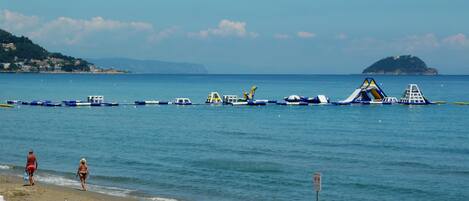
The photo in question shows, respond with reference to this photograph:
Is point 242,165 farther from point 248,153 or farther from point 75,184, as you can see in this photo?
point 75,184

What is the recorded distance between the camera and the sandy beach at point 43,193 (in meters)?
24.3

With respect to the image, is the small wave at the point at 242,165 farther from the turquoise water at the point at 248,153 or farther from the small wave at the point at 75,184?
the small wave at the point at 75,184

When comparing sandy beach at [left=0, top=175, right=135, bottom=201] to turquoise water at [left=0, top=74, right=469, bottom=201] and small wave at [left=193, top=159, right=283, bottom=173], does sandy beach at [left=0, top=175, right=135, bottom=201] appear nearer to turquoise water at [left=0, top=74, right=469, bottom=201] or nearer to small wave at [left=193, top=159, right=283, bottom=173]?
turquoise water at [left=0, top=74, right=469, bottom=201]

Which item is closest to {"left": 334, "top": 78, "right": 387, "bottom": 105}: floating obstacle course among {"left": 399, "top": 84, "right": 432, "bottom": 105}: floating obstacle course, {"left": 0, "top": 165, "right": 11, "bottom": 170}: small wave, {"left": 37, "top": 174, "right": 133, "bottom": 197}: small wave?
{"left": 399, "top": 84, "right": 432, "bottom": 105}: floating obstacle course

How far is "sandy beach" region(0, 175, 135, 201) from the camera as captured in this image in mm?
24278

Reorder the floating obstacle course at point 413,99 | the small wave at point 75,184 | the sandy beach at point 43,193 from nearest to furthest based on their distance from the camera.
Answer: the sandy beach at point 43,193
the small wave at point 75,184
the floating obstacle course at point 413,99

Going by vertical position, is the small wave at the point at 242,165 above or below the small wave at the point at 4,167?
above

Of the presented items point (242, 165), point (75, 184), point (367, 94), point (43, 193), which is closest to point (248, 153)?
point (242, 165)

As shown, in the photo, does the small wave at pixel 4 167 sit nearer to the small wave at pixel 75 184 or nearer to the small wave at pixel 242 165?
the small wave at pixel 75 184

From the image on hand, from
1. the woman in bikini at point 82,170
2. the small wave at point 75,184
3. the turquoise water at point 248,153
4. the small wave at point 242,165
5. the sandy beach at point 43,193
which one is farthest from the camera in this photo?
the small wave at point 242,165

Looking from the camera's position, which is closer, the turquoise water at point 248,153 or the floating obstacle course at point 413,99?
the turquoise water at point 248,153

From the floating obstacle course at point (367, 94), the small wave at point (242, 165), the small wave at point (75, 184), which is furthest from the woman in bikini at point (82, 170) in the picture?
the floating obstacle course at point (367, 94)

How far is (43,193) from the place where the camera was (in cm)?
2538

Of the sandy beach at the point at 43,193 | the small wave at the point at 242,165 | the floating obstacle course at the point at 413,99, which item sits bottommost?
the sandy beach at the point at 43,193
